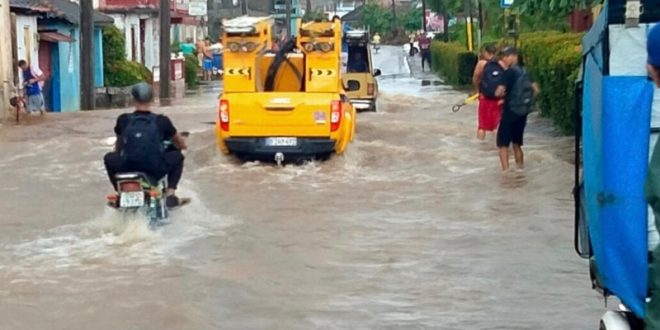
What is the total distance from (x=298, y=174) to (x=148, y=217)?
18.1 feet

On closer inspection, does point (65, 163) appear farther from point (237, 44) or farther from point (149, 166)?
point (149, 166)

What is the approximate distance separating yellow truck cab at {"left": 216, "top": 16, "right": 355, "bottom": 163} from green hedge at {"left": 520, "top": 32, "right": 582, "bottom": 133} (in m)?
3.27

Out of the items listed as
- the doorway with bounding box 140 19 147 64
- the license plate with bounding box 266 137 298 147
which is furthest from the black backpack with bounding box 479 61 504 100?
the doorway with bounding box 140 19 147 64

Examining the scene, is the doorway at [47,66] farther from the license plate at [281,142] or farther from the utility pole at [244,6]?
the utility pole at [244,6]

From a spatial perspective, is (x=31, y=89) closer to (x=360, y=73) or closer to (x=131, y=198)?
(x=360, y=73)

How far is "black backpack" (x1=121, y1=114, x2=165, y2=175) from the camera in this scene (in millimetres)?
11469

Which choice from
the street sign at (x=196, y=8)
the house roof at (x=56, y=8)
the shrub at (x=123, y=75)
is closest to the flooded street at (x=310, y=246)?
the house roof at (x=56, y=8)

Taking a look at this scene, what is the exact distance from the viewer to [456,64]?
44.7 meters

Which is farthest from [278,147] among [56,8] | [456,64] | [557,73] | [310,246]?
[456,64]

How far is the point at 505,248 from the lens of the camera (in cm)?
1170

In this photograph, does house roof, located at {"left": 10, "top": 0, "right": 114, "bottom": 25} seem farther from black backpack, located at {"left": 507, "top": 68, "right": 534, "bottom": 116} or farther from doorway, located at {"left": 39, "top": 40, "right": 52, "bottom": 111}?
black backpack, located at {"left": 507, "top": 68, "right": 534, "bottom": 116}

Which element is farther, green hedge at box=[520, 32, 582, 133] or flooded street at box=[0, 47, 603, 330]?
green hedge at box=[520, 32, 582, 133]

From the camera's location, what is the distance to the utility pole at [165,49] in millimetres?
36281

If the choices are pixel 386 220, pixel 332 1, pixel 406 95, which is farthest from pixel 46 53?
pixel 332 1
